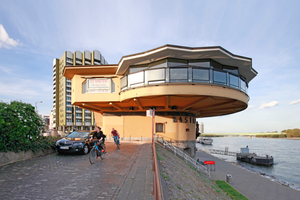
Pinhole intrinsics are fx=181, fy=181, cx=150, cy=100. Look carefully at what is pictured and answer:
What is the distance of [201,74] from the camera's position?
13023mm

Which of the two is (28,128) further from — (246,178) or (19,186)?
(246,178)

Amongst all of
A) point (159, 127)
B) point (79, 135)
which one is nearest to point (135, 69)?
point (79, 135)

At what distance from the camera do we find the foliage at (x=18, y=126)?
304 inches

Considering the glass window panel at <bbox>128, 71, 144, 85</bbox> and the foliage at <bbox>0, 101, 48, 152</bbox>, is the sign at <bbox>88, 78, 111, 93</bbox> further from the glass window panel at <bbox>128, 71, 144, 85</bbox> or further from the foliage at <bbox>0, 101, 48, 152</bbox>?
the foliage at <bbox>0, 101, 48, 152</bbox>

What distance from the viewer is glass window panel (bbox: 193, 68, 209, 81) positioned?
1293 centimetres

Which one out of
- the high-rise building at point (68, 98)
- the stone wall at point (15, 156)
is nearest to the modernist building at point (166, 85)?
the stone wall at point (15, 156)

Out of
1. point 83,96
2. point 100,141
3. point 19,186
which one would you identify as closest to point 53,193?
point 19,186

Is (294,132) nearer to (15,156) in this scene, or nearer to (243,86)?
(243,86)

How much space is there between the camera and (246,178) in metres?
21.5

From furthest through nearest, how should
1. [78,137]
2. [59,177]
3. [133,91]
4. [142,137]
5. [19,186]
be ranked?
[142,137]
[133,91]
[78,137]
[59,177]
[19,186]

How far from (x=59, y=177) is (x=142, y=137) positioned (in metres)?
14.1

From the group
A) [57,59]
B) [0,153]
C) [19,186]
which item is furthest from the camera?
[57,59]

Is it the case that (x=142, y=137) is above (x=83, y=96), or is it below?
below

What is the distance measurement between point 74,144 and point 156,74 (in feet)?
23.7
